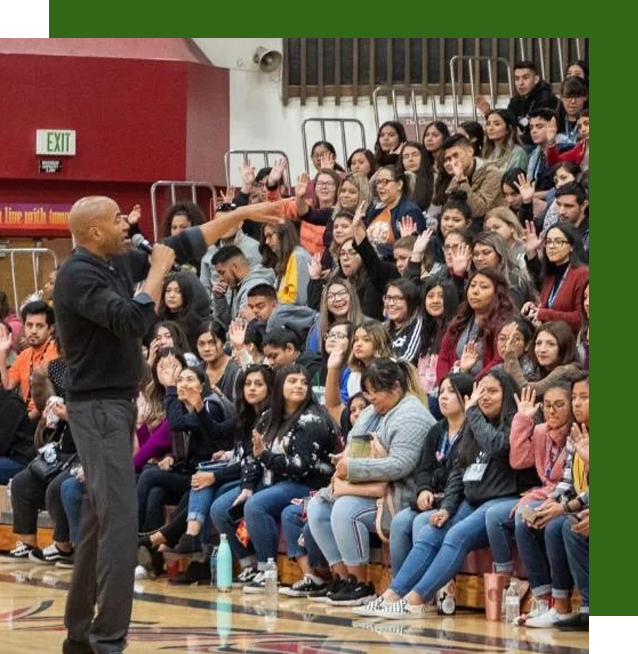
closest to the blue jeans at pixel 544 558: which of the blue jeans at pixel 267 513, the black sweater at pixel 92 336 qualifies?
the blue jeans at pixel 267 513

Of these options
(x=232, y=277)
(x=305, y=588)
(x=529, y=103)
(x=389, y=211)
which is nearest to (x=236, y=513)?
(x=305, y=588)

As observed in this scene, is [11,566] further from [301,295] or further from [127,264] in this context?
[127,264]

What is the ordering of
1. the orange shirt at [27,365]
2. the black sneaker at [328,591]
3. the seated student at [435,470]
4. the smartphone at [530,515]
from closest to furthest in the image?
the smartphone at [530,515] < the seated student at [435,470] < the black sneaker at [328,591] < the orange shirt at [27,365]

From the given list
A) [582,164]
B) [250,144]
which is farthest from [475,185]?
[250,144]

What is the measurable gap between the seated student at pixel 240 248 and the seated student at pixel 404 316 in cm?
274

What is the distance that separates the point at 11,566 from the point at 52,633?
138 inches

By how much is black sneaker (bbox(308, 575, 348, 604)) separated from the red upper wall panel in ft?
28.0

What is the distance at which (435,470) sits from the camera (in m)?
8.87

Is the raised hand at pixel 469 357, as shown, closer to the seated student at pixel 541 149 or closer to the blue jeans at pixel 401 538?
the blue jeans at pixel 401 538

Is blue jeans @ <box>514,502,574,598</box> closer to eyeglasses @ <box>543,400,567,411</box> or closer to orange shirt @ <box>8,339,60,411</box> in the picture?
eyeglasses @ <box>543,400,567,411</box>

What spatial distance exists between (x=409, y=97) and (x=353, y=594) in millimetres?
7775

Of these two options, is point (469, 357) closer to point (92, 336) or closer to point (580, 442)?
point (580, 442)

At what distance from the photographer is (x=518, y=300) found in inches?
393

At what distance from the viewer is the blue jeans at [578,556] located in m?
7.84
